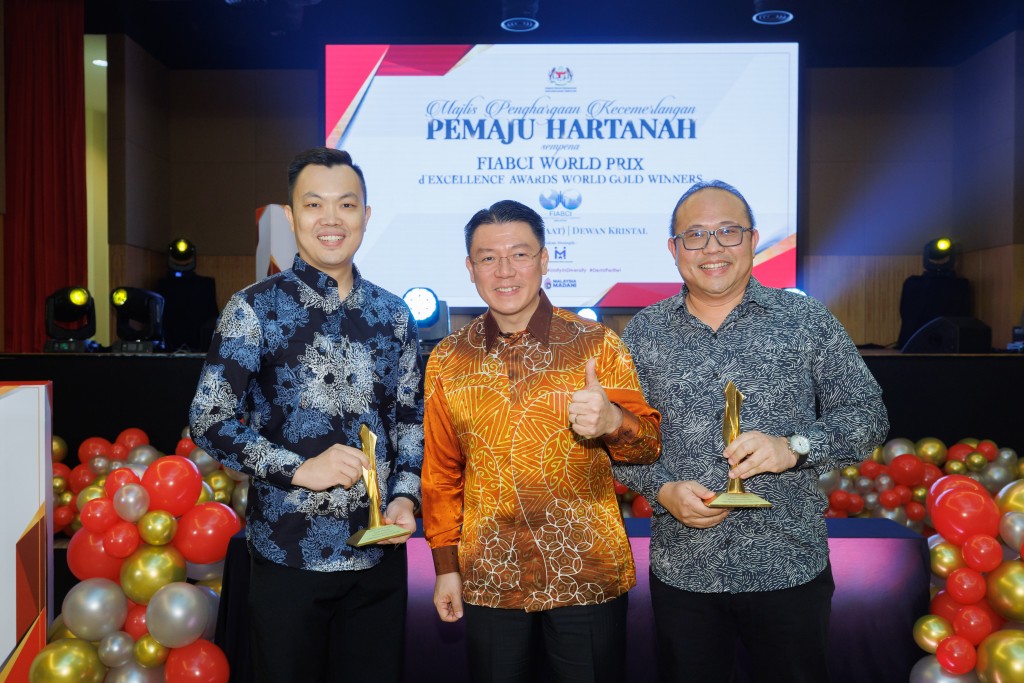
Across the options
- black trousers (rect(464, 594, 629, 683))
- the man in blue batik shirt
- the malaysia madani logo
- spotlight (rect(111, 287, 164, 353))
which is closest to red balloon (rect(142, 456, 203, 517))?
the man in blue batik shirt

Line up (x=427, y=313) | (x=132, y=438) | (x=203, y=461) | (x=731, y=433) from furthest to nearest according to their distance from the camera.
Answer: (x=427, y=313) → (x=132, y=438) → (x=203, y=461) → (x=731, y=433)

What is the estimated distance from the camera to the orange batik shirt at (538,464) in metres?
1.46

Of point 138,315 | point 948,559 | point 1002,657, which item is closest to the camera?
point 1002,657

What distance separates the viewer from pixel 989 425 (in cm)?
389

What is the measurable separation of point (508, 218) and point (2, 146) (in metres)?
6.25

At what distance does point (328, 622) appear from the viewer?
1.57 m

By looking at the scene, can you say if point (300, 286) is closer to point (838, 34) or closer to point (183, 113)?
point (838, 34)

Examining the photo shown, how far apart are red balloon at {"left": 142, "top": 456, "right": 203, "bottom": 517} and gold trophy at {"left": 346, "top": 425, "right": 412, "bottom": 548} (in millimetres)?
1137

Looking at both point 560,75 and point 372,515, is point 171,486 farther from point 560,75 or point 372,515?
point 560,75

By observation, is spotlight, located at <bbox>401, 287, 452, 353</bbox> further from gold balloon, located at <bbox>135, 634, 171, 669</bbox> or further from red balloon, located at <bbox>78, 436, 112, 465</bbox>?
gold balloon, located at <bbox>135, 634, 171, 669</bbox>

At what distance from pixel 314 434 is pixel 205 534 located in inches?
39.1

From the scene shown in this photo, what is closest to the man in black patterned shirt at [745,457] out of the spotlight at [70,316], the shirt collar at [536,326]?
the shirt collar at [536,326]

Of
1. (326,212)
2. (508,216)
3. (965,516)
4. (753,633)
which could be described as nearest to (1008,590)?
(965,516)

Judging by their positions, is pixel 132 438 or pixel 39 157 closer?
pixel 132 438
